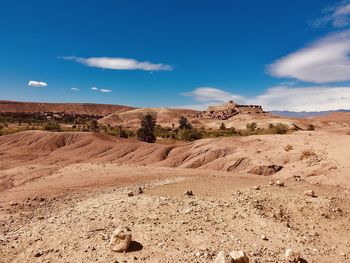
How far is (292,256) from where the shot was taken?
1069cm

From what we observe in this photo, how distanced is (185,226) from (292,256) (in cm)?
310

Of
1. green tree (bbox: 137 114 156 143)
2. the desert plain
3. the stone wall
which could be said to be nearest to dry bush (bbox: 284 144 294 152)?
the desert plain

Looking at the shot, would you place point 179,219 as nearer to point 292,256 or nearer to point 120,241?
point 120,241

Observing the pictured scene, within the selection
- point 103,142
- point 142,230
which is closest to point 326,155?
point 142,230

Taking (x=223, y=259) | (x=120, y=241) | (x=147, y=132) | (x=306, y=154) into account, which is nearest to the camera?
(x=223, y=259)

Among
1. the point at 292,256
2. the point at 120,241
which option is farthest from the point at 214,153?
the point at 120,241

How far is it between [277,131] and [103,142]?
2254cm

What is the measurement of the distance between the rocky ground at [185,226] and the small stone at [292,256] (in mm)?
161

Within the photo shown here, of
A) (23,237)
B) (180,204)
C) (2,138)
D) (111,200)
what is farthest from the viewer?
(2,138)

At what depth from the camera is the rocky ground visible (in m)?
10.6

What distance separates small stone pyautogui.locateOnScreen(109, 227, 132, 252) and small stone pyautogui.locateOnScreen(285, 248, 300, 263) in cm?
423

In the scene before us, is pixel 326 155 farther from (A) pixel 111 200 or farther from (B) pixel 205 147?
(A) pixel 111 200

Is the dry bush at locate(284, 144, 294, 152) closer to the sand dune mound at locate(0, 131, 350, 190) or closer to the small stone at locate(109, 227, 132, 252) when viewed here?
the sand dune mound at locate(0, 131, 350, 190)

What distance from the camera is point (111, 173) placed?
27656 millimetres
